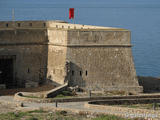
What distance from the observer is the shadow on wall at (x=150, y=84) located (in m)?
41.4

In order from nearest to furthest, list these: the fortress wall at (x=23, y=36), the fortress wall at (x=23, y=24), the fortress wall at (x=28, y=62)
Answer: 1. the fortress wall at (x=23, y=36)
2. the fortress wall at (x=28, y=62)
3. the fortress wall at (x=23, y=24)

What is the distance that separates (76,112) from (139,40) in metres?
59.9

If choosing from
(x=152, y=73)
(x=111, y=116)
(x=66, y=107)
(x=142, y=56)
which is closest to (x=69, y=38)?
(x=66, y=107)

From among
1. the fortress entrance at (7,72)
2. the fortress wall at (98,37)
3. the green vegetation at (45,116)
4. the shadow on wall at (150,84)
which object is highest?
the fortress wall at (98,37)

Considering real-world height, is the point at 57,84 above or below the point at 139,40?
below

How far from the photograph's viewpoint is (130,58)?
40281mm

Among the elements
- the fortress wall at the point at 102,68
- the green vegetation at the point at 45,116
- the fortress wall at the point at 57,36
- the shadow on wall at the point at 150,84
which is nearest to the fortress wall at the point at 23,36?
the fortress wall at the point at 57,36

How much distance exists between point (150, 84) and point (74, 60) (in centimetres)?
672

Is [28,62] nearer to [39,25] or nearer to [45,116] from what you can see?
[39,25]

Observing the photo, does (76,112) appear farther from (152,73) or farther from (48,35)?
(152,73)

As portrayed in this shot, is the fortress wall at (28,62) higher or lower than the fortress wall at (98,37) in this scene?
lower

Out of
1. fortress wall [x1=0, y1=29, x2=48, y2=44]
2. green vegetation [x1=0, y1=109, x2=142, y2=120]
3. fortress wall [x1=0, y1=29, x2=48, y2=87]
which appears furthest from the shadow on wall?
green vegetation [x1=0, y1=109, x2=142, y2=120]

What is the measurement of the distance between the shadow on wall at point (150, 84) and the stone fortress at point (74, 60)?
6.88ft

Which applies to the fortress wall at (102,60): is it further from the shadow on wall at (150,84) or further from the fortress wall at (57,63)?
the shadow on wall at (150,84)
